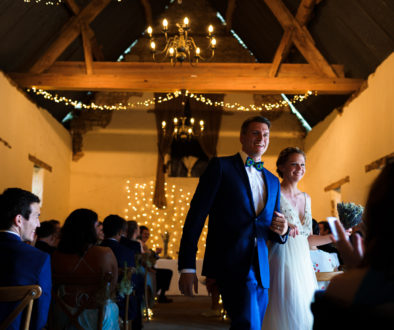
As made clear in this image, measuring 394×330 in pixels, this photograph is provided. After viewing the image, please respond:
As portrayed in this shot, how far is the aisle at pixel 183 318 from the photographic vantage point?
590 centimetres

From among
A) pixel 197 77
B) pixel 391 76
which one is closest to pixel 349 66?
pixel 391 76

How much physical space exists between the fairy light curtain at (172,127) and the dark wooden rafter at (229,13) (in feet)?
5.23

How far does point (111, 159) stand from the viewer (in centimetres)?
1264

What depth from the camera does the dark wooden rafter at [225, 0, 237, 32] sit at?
11.1 m

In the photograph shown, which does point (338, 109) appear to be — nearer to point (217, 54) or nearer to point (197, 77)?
point (197, 77)

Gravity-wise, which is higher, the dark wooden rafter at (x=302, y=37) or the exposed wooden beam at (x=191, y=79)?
the dark wooden rafter at (x=302, y=37)

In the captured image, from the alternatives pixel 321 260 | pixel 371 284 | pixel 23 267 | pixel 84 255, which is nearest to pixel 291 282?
pixel 321 260

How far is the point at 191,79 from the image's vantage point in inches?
338

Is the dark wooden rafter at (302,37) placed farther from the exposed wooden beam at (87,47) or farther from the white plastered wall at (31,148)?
the white plastered wall at (31,148)

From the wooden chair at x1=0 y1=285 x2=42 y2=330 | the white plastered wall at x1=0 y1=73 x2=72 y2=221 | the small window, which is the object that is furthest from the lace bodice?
the small window

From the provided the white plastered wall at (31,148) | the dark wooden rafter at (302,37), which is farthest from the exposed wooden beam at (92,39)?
the dark wooden rafter at (302,37)

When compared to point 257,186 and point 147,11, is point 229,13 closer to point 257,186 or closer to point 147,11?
point 147,11

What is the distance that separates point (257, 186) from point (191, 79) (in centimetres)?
634

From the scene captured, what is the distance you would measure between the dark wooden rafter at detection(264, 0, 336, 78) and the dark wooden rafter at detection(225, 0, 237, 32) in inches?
104
